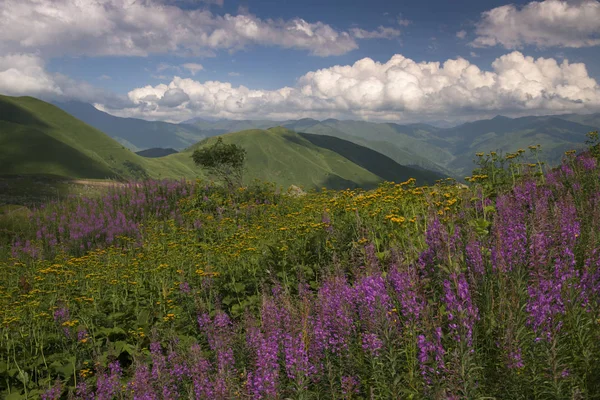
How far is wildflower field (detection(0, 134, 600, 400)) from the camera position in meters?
3.10

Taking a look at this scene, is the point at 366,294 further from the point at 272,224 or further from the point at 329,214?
the point at 272,224

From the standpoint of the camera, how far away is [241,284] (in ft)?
24.7

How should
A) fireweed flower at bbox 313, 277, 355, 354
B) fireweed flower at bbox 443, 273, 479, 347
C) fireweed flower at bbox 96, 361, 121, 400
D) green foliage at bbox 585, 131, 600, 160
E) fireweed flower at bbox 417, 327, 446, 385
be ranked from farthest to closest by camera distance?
1. green foliage at bbox 585, 131, 600, 160
2. fireweed flower at bbox 96, 361, 121, 400
3. fireweed flower at bbox 313, 277, 355, 354
4. fireweed flower at bbox 417, 327, 446, 385
5. fireweed flower at bbox 443, 273, 479, 347

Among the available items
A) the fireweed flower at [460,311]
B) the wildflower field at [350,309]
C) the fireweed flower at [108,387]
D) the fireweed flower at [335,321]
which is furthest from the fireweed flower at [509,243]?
the fireweed flower at [108,387]

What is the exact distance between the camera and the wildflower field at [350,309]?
3096 mm

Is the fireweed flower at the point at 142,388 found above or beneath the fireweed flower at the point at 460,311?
beneath

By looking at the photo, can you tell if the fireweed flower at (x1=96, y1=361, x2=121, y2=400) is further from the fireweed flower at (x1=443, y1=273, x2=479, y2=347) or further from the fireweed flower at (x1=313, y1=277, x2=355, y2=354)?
the fireweed flower at (x1=443, y1=273, x2=479, y2=347)

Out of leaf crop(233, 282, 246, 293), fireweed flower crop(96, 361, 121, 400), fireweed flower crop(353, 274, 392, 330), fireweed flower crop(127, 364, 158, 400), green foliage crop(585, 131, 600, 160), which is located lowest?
fireweed flower crop(96, 361, 121, 400)

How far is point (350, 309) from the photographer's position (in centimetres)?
412

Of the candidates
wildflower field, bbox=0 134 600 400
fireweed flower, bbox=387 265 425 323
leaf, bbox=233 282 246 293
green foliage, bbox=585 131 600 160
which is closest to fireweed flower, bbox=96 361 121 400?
wildflower field, bbox=0 134 600 400

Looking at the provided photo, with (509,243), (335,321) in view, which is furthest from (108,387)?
(509,243)

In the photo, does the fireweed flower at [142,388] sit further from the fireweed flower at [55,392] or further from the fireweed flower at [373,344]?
the fireweed flower at [373,344]

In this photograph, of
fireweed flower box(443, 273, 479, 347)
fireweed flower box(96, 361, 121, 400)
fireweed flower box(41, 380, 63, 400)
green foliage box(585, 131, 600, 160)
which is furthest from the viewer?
green foliage box(585, 131, 600, 160)

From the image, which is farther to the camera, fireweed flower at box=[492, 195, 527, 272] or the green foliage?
the green foliage
